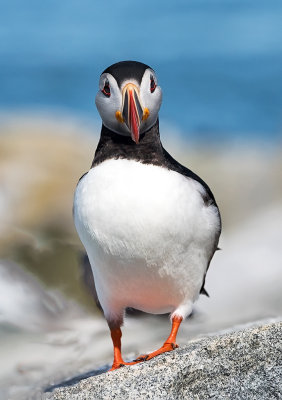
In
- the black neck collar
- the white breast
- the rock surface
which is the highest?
the black neck collar

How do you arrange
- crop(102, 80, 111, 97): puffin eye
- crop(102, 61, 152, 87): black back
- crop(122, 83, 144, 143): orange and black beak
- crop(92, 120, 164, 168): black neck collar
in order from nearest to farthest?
crop(122, 83, 144, 143): orange and black beak < crop(102, 61, 152, 87): black back < crop(102, 80, 111, 97): puffin eye < crop(92, 120, 164, 168): black neck collar

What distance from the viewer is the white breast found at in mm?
5391

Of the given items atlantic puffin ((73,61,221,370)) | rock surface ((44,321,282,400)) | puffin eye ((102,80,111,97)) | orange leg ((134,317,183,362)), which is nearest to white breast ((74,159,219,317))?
atlantic puffin ((73,61,221,370))

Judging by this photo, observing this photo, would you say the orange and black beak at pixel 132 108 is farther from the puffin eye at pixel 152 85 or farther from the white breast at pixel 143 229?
the white breast at pixel 143 229

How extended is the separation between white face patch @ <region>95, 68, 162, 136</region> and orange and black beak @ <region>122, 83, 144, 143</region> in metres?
0.05

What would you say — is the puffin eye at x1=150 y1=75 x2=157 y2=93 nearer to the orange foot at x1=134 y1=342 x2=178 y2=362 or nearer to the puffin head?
the puffin head

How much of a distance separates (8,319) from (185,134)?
11694 millimetres

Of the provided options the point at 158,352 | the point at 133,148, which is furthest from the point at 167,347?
the point at 133,148

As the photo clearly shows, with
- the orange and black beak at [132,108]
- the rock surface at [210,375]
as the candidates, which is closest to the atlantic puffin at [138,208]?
the orange and black beak at [132,108]

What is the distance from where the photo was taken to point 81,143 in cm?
1686

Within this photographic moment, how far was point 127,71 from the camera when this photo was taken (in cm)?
546

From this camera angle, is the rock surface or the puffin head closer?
the rock surface

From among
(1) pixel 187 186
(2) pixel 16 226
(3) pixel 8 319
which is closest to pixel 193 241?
(1) pixel 187 186

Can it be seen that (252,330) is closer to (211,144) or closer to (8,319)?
(8,319)
